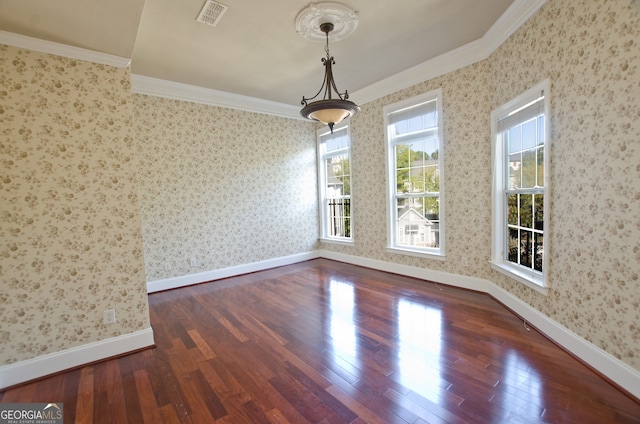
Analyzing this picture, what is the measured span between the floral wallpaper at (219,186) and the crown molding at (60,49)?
1.67 m

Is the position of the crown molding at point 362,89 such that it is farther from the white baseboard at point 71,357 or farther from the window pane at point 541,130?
the white baseboard at point 71,357

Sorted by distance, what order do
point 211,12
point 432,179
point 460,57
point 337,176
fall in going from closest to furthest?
point 211,12, point 460,57, point 432,179, point 337,176

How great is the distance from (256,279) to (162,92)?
3.15 meters

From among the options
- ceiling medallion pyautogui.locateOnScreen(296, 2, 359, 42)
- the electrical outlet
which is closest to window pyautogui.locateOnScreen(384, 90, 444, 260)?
ceiling medallion pyautogui.locateOnScreen(296, 2, 359, 42)

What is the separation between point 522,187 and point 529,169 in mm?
202

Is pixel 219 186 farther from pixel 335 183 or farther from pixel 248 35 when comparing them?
pixel 248 35

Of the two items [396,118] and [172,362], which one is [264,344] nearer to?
[172,362]

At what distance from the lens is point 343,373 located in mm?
2113

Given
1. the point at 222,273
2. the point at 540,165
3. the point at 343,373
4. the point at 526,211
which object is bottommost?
the point at 343,373

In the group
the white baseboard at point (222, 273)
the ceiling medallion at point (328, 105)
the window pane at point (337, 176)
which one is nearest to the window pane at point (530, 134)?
the ceiling medallion at point (328, 105)

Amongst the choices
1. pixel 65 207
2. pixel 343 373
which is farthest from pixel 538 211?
pixel 65 207

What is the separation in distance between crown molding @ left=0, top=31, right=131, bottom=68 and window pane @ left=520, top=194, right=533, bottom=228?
404cm

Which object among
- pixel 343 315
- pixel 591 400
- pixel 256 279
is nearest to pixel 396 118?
pixel 343 315

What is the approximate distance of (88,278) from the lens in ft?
7.98
